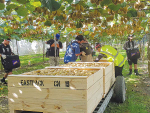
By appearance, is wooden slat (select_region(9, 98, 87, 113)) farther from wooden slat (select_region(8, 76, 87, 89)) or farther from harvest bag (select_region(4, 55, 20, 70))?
harvest bag (select_region(4, 55, 20, 70))

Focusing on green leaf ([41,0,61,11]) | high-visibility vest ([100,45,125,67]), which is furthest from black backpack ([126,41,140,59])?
green leaf ([41,0,61,11])

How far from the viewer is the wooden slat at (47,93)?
204 centimetres

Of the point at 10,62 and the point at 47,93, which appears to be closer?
the point at 47,93

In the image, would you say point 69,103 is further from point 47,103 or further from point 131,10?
point 131,10

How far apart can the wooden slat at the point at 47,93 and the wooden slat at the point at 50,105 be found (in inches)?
1.9

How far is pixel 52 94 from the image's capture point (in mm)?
2125

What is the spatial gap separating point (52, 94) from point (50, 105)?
0.15m

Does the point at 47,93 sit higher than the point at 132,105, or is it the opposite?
the point at 47,93

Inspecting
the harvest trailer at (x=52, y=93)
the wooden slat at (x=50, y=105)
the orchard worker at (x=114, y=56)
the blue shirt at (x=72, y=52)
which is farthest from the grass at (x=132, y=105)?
the wooden slat at (x=50, y=105)

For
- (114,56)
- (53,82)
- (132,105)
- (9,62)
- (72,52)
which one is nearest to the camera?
(53,82)

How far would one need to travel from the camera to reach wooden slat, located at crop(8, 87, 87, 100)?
80.4 inches

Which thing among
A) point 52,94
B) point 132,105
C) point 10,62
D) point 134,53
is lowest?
point 132,105

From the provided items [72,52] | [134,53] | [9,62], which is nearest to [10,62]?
[9,62]

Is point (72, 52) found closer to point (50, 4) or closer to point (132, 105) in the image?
point (132, 105)
